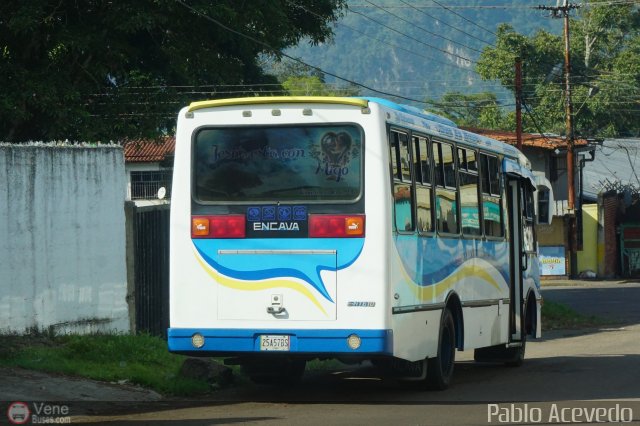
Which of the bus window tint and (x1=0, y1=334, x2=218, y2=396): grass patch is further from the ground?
the bus window tint

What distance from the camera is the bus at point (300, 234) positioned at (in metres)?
12.7

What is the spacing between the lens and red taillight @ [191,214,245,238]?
42.7 feet

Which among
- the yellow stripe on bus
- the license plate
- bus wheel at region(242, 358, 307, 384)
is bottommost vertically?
bus wheel at region(242, 358, 307, 384)

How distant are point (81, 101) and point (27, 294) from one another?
499 inches

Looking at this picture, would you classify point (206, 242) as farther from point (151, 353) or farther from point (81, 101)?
point (81, 101)

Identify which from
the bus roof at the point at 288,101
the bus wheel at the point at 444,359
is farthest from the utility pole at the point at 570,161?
the bus roof at the point at 288,101

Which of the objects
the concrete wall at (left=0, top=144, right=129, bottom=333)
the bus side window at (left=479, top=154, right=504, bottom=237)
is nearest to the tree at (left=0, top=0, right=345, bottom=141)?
the concrete wall at (left=0, top=144, right=129, bottom=333)

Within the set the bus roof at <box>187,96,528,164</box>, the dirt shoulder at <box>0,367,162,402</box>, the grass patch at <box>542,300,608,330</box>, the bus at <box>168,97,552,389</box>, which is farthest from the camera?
the grass patch at <box>542,300,608,330</box>

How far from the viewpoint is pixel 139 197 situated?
1842 inches

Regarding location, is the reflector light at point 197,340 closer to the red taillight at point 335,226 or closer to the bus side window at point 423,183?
the red taillight at point 335,226

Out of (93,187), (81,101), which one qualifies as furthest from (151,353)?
(81,101)

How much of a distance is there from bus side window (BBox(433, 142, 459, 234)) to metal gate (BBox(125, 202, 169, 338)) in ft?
15.1

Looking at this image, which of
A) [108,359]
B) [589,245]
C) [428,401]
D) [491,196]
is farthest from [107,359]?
[589,245]

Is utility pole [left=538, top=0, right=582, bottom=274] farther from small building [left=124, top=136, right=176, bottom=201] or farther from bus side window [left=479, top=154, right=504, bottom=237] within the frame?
bus side window [left=479, top=154, right=504, bottom=237]
